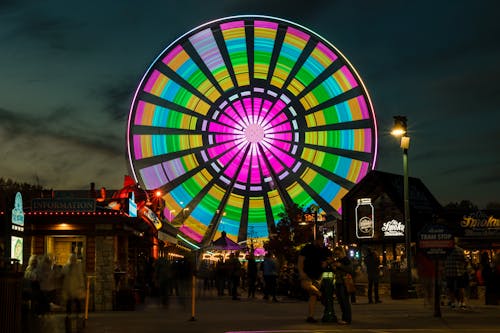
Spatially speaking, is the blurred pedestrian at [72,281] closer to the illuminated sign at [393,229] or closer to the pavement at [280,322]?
the pavement at [280,322]

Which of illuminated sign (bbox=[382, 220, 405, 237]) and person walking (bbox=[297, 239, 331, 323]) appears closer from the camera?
person walking (bbox=[297, 239, 331, 323])

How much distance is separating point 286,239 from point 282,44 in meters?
10.3

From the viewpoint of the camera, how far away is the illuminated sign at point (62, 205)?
1898 cm

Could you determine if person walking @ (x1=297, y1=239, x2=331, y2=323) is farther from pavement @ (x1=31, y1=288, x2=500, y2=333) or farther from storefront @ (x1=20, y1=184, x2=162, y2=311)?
storefront @ (x1=20, y1=184, x2=162, y2=311)

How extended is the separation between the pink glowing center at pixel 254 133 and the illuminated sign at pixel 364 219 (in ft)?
21.4

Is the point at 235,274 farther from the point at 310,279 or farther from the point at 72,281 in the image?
the point at 310,279

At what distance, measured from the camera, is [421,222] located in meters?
36.5

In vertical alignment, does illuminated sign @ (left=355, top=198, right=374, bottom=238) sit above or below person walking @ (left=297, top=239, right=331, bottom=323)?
above

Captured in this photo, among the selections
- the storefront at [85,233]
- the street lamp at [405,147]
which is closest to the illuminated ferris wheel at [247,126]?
the street lamp at [405,147]

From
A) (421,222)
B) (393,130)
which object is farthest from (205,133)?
(393,130)

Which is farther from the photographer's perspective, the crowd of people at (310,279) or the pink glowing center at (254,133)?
the pink glowing center at (254,133)

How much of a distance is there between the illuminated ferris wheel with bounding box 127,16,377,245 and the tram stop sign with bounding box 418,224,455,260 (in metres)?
24.3

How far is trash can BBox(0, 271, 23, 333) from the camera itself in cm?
788

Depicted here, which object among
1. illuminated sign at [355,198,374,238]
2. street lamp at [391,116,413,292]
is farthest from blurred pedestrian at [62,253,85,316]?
illuminated sign at [355,198,374,238]
